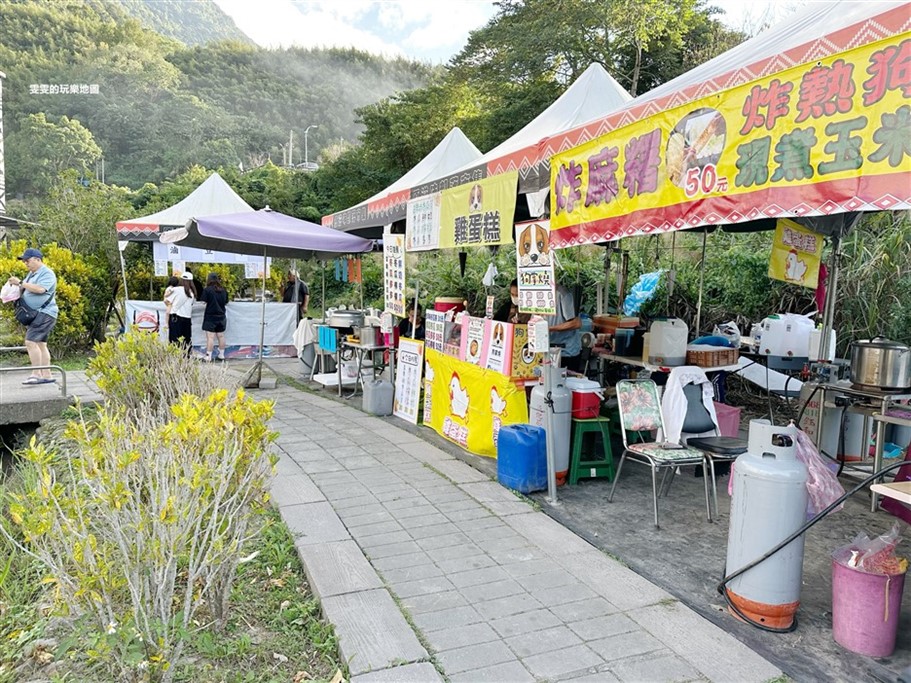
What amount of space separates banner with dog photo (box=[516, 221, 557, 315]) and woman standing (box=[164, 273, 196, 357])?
26.0ft

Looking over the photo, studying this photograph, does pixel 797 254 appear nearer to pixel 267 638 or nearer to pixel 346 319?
pixel 267 638

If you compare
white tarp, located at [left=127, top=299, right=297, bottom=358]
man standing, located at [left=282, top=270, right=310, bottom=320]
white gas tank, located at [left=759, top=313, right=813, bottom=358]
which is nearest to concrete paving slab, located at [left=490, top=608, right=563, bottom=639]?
white gas tank, located at [left=759, top=313, right=813, bottom=358]

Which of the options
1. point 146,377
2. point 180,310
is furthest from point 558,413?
point 180,310

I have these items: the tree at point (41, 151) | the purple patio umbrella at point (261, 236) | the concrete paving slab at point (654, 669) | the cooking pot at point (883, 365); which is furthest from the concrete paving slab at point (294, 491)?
the tree at point (41, 151)

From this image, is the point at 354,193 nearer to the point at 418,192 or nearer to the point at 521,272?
the point at 418,192

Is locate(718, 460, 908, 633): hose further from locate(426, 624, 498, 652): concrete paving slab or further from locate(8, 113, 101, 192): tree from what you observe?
locate(8, 113, 101, 192): tree

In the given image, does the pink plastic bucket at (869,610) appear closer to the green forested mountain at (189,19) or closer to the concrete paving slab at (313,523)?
the concrete paving slab at (313,523)

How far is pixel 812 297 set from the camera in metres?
8.04

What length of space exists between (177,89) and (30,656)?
3146 inches

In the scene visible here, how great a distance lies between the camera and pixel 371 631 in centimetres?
278

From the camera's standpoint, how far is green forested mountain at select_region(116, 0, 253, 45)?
115 m

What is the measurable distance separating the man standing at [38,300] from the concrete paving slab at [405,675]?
23.6ft

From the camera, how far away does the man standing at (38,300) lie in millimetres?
7473

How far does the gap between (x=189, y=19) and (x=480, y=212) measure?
157782 mm
